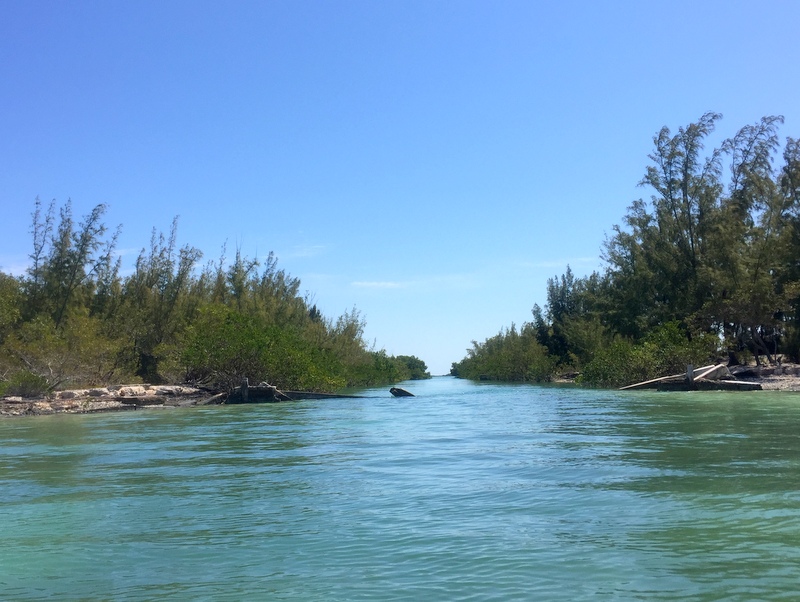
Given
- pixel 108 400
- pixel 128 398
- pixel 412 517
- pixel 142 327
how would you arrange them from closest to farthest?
1. pixel 412 517
2. pixel 108 400
3. pixel 128 398
4. pixel 142 327

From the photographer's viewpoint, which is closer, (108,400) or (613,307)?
(108,400)

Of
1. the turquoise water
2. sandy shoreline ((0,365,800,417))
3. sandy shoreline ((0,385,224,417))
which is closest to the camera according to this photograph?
the turquoise water

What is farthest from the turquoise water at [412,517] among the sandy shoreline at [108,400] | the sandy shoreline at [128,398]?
the sandy shoreline at [128,398]

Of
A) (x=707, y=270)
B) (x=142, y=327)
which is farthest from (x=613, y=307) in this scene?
(x=142, y=327)

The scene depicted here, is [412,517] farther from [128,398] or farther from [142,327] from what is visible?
[142,327]

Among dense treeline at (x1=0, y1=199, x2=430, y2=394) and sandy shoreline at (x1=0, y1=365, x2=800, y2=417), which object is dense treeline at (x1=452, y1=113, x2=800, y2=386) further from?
dense treeline at (x1=0, y1=199, x2=430, y2=394)

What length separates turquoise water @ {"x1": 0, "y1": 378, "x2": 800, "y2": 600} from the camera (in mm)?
5336

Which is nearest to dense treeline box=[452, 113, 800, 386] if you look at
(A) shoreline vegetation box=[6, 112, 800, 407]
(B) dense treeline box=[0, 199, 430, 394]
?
(A) shoreline vegetation box=[6, 112, 800, 407]

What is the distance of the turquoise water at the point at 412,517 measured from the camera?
17.5 ft

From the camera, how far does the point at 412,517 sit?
24.5 feet

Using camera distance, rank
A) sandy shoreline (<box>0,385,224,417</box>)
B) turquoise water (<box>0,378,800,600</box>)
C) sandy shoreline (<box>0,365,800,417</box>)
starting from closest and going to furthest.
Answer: turquoise water (<box>0,378,800,600</box>) < sandy shoreline (<box>0,385,224,417</box>) < sandy shoreline (<box>0,365,800,417</box>)

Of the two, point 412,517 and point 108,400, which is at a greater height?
point 108,400

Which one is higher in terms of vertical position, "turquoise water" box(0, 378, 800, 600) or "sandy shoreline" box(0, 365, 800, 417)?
"sandy shoreline" box(0, 365, 800, 417)

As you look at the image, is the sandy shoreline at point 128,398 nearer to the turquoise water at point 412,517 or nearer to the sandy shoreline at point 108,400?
the sandy shoreline at point 108,400
